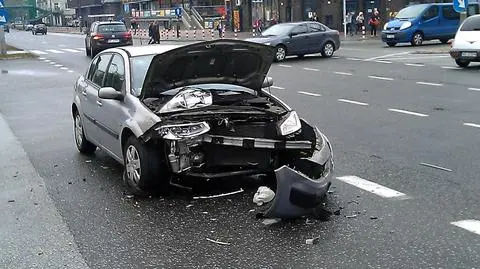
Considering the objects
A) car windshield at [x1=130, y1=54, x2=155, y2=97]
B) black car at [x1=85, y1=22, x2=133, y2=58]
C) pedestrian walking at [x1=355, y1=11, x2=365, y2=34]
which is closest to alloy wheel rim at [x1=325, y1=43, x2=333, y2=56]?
black car at [x1=85, y1=22, x2=133, y2=58]

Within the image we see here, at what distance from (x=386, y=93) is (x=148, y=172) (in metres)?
8.93

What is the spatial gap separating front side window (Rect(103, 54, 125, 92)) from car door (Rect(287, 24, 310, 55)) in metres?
17.4

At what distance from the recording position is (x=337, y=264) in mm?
4473

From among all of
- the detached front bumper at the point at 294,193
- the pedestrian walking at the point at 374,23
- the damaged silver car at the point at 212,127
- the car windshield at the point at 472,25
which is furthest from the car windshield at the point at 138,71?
the pedestrian walking at the point at 374,23

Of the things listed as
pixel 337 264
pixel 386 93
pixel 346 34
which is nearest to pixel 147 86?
pixel 337 264

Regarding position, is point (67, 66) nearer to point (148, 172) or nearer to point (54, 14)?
point (148, 172)

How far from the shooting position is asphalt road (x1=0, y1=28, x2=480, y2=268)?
15.4 ft

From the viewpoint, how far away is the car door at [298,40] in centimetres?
2459

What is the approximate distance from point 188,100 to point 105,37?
2564 cm

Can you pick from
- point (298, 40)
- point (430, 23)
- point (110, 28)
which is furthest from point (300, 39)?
point (110, 28)

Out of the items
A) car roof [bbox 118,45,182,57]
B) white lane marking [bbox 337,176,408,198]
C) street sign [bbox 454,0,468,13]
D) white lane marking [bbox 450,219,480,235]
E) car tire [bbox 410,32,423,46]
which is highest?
street sign [bbox 454,0,468,13]

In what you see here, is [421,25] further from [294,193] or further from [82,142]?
[294,193]

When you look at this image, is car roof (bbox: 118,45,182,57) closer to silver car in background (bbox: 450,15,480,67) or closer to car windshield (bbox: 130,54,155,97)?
car windshield (bbox: 130,54,155,97)

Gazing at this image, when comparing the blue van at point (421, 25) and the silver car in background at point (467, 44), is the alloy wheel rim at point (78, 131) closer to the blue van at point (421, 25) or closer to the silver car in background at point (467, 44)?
the silver car in background at point (467, 44)
